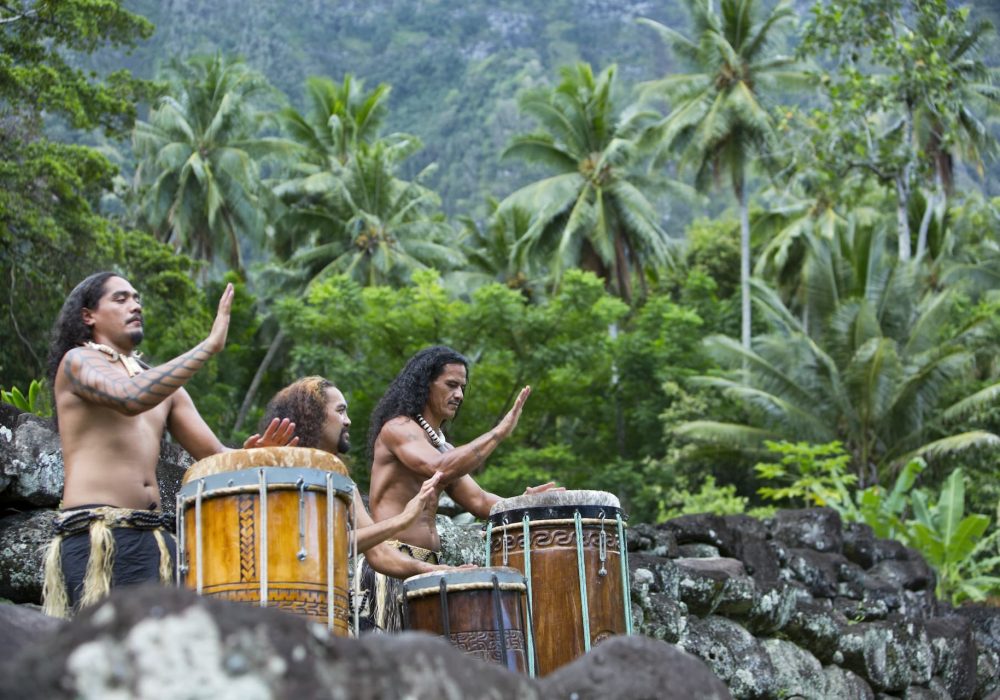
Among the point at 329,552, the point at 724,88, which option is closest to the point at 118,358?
the point at 329,552

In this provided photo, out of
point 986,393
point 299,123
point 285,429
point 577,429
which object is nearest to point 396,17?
point 299,123

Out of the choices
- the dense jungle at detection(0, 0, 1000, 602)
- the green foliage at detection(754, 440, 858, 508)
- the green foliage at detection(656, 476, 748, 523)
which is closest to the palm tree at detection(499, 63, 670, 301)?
the dense jungle at detection(0, 0, 1000, 602)

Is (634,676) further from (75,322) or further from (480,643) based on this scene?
(75,322)

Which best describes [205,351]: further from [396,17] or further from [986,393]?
[396,17]

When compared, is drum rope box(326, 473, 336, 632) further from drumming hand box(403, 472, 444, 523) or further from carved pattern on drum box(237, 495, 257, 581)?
drumming hand box(403, 472, 444, 523)

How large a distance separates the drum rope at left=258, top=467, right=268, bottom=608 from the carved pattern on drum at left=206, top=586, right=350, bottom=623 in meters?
0.01

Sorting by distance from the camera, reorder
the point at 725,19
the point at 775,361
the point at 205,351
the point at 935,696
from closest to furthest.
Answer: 1. the point at 205,351
2. the point at 935,696
3. the point at 775,361
4. the point at 725,19

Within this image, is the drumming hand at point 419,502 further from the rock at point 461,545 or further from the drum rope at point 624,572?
the rock at point 461,545

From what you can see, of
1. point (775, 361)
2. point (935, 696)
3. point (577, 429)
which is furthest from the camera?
point (577, 429)

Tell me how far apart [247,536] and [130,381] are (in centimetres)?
65

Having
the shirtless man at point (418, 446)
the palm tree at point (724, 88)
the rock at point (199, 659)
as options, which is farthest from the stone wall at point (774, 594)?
the palm tree at point (724, 88)

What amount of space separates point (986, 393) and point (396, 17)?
241 ft

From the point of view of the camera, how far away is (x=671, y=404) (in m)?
30.3

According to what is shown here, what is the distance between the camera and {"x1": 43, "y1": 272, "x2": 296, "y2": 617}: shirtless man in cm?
426
